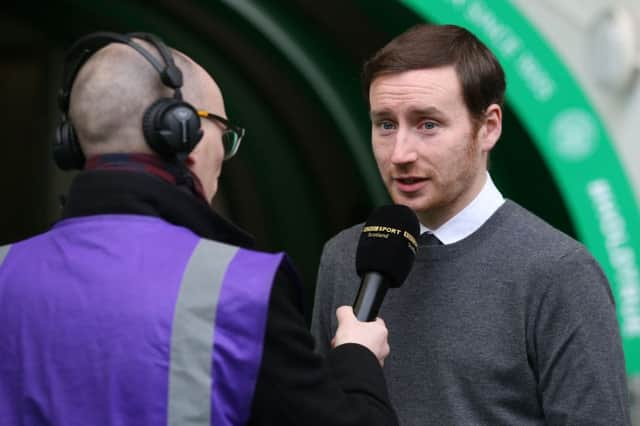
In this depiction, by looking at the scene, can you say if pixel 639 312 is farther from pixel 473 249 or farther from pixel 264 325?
pixel 264 325

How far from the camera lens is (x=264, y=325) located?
2055 millimetres

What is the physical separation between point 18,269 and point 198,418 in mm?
442

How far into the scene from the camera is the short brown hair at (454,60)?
2.63 metres

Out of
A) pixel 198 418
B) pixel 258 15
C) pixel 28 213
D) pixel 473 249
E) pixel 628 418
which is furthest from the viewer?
pixel 28 213

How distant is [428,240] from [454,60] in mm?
410

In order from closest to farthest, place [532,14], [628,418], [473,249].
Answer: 1. [628,418]
2. [473,249]
3. [532,14]

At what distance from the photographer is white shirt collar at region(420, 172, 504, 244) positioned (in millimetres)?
2605

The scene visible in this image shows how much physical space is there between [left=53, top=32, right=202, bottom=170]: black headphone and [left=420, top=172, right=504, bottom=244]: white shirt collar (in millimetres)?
683

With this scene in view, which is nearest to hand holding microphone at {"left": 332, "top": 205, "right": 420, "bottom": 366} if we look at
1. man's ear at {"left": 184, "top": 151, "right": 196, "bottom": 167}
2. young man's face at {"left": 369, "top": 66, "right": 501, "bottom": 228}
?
young man's face at {"left": 369, "top": 66, "right": 501, "bottom": 228}

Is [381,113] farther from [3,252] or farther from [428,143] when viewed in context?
[3,252]

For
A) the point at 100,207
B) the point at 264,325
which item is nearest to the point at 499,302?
the point at 264,325

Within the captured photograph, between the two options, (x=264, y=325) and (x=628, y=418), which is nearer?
(x=264, y=325)

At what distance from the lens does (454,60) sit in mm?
2635

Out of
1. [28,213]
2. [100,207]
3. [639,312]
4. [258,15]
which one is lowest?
[28,213]
